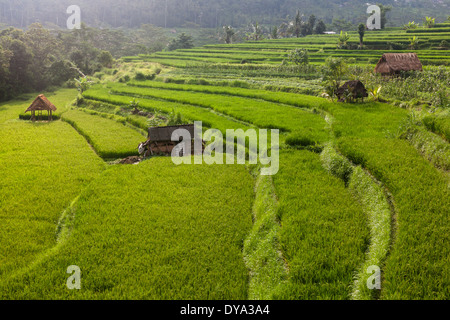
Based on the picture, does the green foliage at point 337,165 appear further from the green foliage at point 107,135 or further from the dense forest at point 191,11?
the dense forest at point 191,11

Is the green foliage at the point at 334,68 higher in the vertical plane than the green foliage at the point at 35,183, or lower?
higher

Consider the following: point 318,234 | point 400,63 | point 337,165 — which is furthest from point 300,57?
point 318,234

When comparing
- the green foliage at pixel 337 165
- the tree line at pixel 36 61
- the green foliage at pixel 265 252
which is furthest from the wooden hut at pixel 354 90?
the tree line at pixel 36 61

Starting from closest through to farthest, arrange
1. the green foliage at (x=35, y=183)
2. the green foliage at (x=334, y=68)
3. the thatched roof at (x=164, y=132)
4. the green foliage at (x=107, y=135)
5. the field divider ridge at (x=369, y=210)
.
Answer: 1. the field divider ridge at (x=369, y=210)
2. the green foliage at (x=35, y=183)
3. the thatched roof at (x=164, y=132)
4. the green foliage at (x=107, y=135)
5. the green foliage at (x=334, y=68)

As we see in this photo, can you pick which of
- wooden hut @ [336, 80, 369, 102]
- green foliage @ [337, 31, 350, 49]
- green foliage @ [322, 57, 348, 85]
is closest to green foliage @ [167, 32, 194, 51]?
green foliage @ [337, 31, 350, 49]

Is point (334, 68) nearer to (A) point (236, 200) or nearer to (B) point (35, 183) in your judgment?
(A) point (236, 200)

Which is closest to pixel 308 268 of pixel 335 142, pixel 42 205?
pixel 335 142

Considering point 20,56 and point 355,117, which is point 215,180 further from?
point 20,56
